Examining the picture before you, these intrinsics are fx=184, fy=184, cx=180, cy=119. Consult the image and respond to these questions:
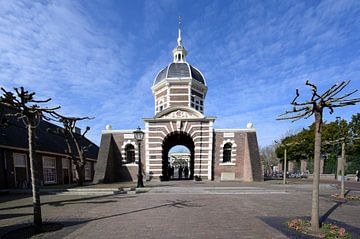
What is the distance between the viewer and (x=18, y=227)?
553cm

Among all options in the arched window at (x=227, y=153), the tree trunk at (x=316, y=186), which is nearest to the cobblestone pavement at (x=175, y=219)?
the tree trunk at (x=316, y=186)

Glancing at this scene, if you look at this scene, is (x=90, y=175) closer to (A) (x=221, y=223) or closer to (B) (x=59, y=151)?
(B) (x=59, y=151)

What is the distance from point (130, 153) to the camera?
2038 cm

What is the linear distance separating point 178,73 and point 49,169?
18.4 m

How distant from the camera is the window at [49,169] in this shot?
19.8 metres

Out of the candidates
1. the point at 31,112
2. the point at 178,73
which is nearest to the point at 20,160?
the point at 31,112

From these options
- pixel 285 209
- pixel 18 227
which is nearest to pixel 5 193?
pixel 18 227

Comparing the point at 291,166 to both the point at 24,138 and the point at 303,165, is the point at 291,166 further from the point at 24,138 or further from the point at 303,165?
the point at 24,138

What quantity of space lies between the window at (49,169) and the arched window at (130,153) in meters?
8.80

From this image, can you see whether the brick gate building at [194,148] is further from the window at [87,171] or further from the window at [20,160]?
the window at [87,171]

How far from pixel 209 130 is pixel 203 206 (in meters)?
11.5

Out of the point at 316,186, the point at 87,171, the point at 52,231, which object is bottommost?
the point at 87,171

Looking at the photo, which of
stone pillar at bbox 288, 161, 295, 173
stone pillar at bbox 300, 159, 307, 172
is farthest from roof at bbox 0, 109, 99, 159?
stone pillar at bbox 288, 161, 295, 173

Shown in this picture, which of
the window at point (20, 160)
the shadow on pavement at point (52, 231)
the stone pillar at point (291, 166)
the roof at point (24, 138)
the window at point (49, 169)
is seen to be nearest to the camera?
the shadow on pavement at point (52, 231)
